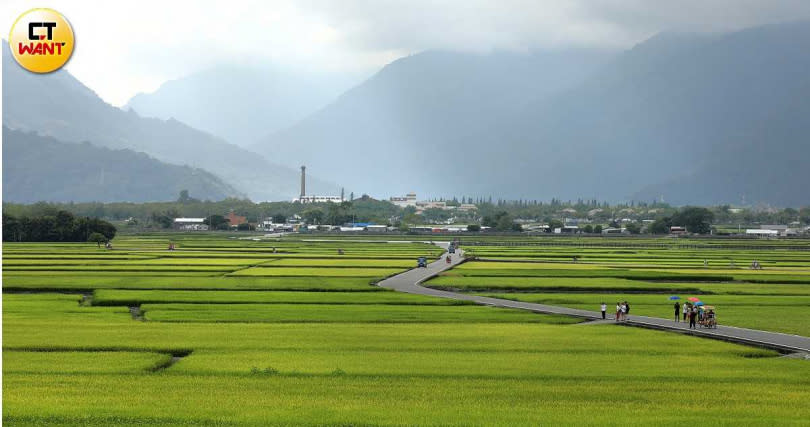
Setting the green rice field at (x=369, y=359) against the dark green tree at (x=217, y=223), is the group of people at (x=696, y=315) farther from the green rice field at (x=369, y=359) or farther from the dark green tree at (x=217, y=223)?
the dark green tree at (x=217, y=223)

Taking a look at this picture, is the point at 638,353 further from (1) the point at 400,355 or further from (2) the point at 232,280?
(2) the point at 232,280

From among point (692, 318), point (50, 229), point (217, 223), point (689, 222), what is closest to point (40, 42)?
point (692, 318)

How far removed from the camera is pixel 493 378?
2572cm

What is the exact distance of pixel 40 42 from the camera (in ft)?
50.8

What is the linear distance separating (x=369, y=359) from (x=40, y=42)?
51.4 feet

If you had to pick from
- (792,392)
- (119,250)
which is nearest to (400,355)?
(792,392)

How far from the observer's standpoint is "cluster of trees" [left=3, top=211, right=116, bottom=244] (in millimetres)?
121312

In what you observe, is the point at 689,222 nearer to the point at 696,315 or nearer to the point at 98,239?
the point at 98,239

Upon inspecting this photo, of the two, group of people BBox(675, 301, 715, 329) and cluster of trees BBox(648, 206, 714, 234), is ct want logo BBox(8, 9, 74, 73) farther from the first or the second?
cluster of trees BBox(648, 206, 714, 234)

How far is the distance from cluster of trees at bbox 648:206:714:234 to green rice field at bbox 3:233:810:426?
132m

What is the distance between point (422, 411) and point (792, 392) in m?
9.77

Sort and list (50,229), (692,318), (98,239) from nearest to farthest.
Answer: (692,318) < (98,239) < (50,229)

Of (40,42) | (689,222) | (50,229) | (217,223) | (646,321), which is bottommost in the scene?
(646,321)

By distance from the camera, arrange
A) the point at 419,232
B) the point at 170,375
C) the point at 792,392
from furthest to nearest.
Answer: the point at 419,232, the point at 170,375, the point at 792,392
